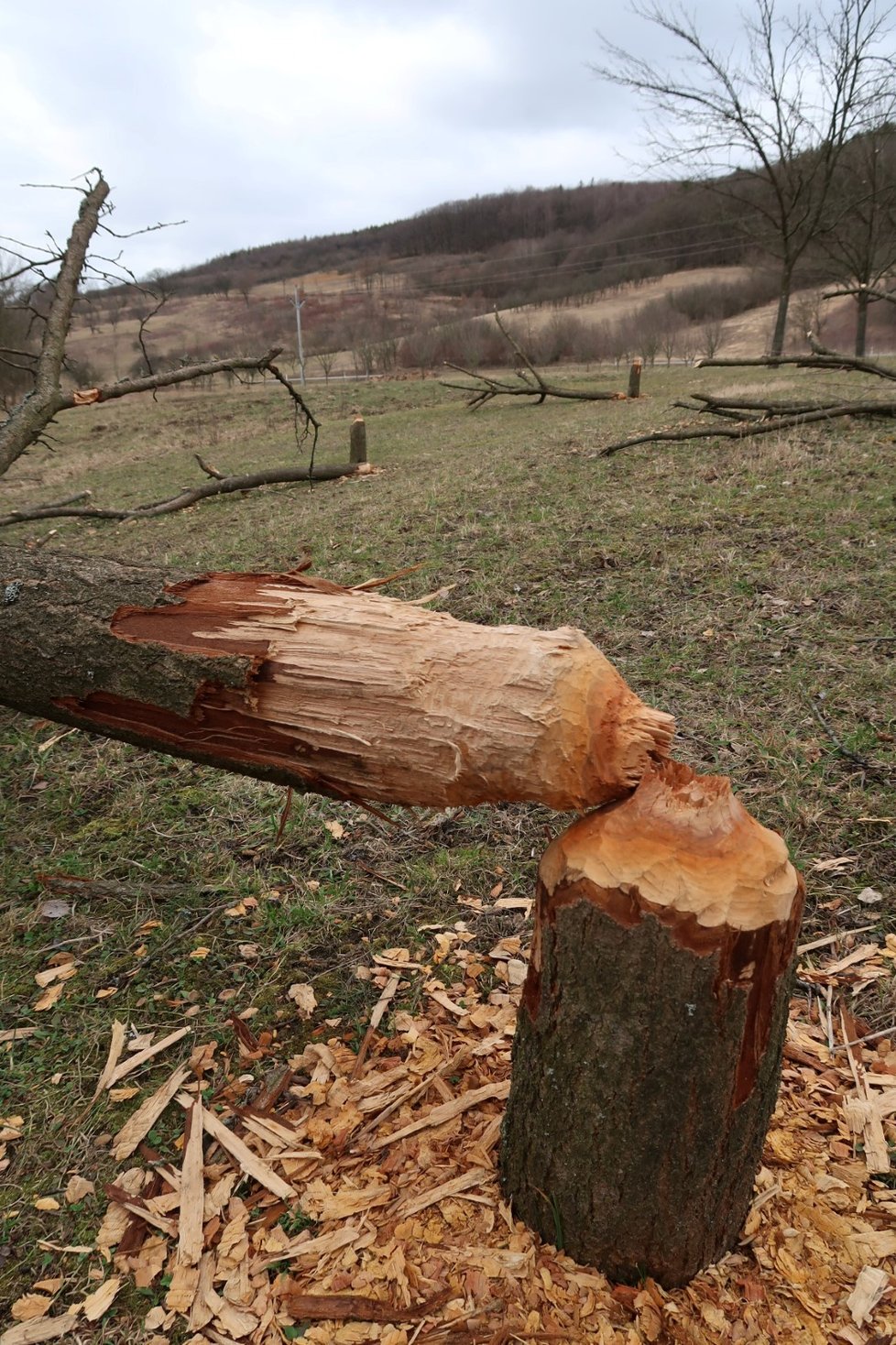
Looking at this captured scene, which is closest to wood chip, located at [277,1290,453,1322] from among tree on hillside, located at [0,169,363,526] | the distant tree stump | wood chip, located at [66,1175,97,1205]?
wood chip, located at [66,1175,97,1205]

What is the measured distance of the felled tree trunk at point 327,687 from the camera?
141cm

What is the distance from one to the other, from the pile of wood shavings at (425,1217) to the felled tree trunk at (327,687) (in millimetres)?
907

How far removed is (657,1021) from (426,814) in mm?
1891

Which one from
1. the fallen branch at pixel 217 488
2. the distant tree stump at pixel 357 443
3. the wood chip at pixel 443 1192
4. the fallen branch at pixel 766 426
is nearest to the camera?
the wood chip at pixel 443 1192

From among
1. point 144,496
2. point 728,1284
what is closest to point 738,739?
point 728,1284

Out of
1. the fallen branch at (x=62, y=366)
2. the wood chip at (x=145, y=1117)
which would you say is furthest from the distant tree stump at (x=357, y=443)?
the wood chip at (x=145, y=1117)

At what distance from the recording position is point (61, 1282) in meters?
1.60

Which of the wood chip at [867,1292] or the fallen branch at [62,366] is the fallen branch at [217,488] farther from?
the wood chip at [867,1292]

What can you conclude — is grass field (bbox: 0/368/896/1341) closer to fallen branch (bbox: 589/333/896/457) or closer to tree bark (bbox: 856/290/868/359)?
fallen branch (bbox: 589/333/896/457)

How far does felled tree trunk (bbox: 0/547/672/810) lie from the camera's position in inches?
55.4

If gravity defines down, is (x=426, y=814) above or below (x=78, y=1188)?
above

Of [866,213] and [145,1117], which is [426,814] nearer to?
[145,1117]

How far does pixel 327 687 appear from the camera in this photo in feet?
5.02

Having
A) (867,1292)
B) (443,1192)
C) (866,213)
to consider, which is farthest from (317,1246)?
(866,213)
